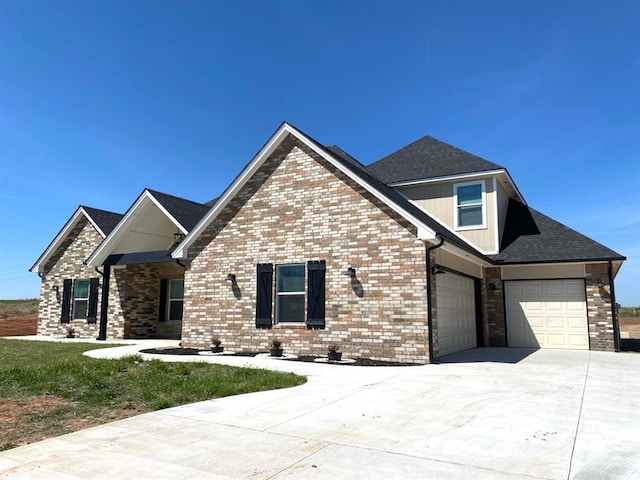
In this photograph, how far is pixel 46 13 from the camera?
1083 cm

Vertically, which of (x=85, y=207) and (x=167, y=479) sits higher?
(x=85, y=207)

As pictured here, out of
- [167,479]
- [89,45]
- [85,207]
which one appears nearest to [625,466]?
[167,479]

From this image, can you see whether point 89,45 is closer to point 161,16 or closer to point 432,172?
point 161,16

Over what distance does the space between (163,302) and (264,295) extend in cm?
852

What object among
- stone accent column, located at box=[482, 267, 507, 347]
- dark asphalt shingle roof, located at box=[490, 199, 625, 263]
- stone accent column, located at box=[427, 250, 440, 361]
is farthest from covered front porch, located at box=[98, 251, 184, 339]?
dark asphalt shingle roof, located at box=[490, 199, 625, 263]

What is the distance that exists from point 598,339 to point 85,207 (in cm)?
2090

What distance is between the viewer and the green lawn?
5754 millimetres

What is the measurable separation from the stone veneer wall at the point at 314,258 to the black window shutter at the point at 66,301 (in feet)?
29.1

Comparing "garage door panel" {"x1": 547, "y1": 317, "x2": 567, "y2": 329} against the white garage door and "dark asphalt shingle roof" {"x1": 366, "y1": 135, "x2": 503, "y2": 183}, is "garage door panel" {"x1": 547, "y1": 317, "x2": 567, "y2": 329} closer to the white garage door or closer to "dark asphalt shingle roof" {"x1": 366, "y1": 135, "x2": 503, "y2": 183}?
the white garage door

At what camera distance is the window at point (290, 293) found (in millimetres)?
12586

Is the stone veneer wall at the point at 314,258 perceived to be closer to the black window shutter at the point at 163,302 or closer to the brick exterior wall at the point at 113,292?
the brick exterior wall at the point at 113,292

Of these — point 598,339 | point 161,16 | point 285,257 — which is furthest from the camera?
point 598,339

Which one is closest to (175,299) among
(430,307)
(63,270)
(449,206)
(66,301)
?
(66,301)

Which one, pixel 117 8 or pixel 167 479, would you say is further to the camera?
pixel 117 8
